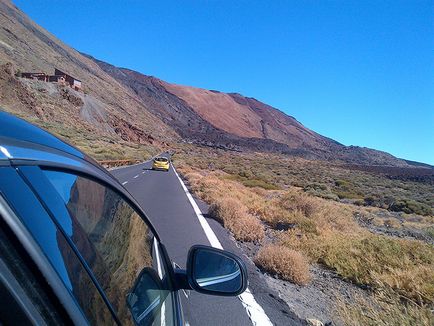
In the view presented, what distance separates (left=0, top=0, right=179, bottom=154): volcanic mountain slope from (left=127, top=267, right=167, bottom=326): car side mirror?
44570mm

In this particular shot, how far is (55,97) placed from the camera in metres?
65.4

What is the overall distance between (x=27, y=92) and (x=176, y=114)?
10255 centimetres

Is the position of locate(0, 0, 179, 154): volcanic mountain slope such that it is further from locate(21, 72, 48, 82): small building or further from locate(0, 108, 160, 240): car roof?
locate(0, 108, 160, 240): car roof

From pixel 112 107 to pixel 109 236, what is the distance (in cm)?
9599

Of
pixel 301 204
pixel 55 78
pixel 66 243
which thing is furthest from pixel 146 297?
pixel 55 78

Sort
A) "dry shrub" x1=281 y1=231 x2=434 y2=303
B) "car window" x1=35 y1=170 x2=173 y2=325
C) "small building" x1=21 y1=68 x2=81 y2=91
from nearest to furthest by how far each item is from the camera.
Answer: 1. "car window" x1=35 y1=170 x2=173 y2=325
2. "dry shrub" x1=281 y1=231 x2=434 y2=303
3. "small building" x1=21 y1=68 x2=81 y2=91

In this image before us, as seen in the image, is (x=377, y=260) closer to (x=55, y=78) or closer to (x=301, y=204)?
(x=301, y=204)

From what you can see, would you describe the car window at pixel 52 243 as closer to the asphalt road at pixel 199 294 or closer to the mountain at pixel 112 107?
the asphalt road at pixel 199 294

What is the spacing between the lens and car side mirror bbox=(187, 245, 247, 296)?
227 centimetres

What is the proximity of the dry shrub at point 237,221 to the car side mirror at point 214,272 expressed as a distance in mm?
6626

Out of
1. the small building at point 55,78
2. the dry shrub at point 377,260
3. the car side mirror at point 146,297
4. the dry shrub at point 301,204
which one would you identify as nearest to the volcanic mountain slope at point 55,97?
the small building at point 55,78

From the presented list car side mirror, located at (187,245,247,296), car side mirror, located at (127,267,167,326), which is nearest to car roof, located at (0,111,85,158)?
car side mirror, located at (127,267,167,326)

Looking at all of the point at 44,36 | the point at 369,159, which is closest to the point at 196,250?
the point at 44,36

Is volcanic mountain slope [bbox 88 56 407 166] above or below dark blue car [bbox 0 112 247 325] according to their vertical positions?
above
